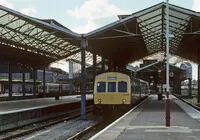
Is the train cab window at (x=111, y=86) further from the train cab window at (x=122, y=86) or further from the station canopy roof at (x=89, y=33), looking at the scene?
the station canopy roof at (x=89, y=33)

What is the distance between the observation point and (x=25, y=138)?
1659 cm

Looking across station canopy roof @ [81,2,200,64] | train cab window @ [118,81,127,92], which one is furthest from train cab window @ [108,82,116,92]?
station canopy roof @ [81,2,200,64]

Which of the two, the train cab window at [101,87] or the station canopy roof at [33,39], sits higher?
the station canopy roof at [33,39]

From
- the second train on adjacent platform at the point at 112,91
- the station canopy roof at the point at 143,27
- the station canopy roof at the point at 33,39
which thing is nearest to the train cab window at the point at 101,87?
the second train on adjacent platform at the point at 112,91

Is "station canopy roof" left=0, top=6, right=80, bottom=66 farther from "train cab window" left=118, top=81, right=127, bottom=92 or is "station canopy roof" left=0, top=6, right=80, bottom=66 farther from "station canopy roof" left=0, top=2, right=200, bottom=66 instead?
"train cab window" left=118, top=81, right=127, bottom=92

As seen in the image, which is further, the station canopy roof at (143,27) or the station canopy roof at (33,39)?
the station canopy roof at (33,39)

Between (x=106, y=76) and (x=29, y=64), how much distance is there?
22.0 metres

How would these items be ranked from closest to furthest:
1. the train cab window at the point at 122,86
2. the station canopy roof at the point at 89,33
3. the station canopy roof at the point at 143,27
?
1. the station canopy roof at the point at 143,27
2. the station canopy roof at the point at 89,33
3. the train cab window at the point at 122,86

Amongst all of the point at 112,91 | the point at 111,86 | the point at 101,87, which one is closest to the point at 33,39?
the point at 101,87

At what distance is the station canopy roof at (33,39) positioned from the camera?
84.4ft

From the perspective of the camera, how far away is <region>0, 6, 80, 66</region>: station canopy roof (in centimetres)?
2573

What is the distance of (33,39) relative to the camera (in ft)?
114

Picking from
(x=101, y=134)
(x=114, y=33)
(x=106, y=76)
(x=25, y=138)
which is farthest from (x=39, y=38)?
(x=101, y=134)

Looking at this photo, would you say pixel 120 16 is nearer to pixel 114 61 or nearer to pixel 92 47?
pixel 92 47
